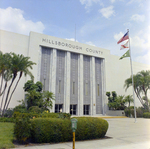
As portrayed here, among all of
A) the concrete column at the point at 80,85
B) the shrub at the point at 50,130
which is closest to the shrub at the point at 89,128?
the shrub at the point at 50,130

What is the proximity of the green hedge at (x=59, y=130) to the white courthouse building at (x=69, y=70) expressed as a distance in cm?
1905

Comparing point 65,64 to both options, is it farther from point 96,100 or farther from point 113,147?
point 113,147

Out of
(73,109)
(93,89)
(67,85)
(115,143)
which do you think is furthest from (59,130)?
(93,89)

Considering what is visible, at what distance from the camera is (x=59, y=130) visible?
7.69m

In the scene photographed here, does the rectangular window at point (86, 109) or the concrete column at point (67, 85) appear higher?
the concrete column at point (67, 85)

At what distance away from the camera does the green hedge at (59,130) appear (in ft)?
24.3

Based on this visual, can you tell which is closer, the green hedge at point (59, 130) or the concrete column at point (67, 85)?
the green hedge at point (59, 130)

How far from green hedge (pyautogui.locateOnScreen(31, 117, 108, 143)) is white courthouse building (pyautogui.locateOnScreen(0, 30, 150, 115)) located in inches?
750

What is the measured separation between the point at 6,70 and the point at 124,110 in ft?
80.1

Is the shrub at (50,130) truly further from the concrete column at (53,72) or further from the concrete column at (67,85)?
the concrete column at (67,85)

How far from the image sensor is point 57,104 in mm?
29234

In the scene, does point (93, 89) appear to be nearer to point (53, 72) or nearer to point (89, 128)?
A: point (53, 72)

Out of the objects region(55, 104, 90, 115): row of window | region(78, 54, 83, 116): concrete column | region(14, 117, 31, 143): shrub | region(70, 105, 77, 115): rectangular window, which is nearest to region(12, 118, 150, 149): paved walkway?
region(14, 117, 31, 143): shrub

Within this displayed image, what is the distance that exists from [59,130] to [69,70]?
23.6m
